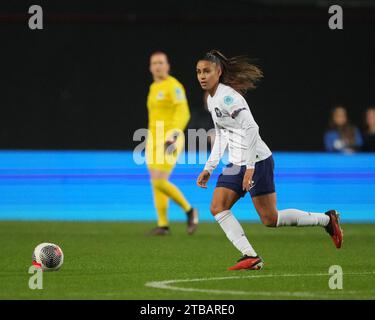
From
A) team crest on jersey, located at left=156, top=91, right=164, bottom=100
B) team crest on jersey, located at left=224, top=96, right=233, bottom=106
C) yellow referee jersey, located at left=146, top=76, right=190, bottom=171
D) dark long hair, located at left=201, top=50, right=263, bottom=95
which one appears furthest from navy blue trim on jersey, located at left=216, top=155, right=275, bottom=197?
team crest on jersey, located at left=156, top=91, right=164, bottom=100

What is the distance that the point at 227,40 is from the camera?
18047 mm

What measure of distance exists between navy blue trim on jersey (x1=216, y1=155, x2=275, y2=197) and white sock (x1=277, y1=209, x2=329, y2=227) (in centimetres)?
31

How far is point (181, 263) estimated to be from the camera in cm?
1033

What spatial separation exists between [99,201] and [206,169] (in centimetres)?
728

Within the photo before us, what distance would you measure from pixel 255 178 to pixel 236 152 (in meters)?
0.29

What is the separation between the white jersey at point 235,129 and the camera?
9383 millimetres

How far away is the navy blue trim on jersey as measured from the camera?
955 centimetres

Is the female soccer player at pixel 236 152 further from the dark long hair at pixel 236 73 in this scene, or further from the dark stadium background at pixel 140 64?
the dark stadium background at pixel 140 64

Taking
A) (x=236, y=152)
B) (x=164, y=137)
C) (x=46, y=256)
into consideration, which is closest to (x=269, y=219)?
(x=236, y=152)

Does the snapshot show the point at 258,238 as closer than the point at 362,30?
Yes

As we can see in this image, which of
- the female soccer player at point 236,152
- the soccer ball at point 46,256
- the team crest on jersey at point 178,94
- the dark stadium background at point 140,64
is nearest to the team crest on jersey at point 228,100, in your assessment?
the female soccer player at point 236,152

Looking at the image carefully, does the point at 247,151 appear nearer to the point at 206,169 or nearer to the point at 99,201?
the point at 206,169
